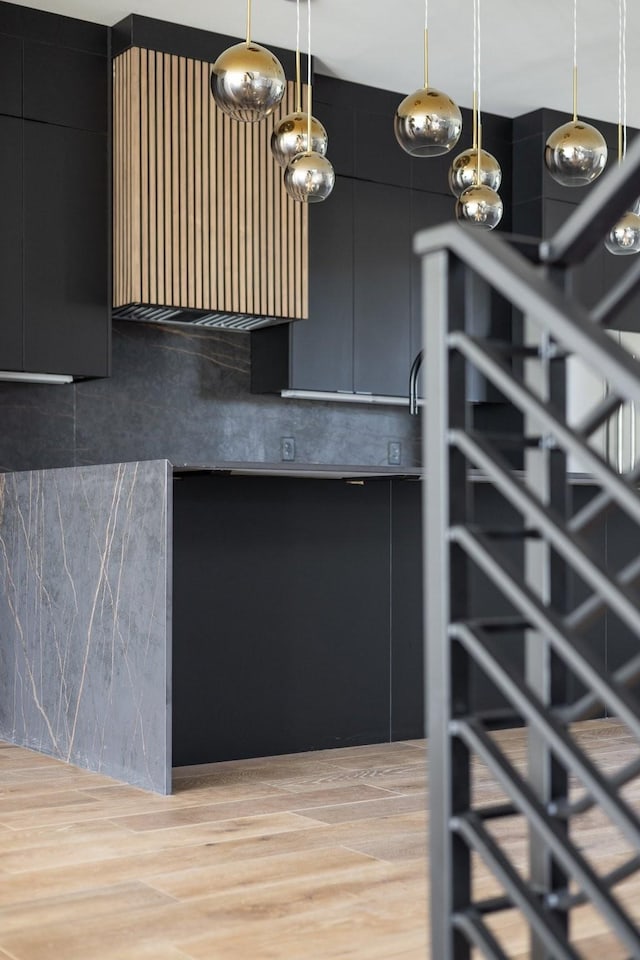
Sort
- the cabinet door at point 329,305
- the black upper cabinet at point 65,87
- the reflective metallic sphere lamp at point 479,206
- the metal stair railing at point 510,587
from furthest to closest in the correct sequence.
Result: the cabinet door at point 329,305, the black upper cabinet at point 65,87, the reflective metallic sphere lamp at point 479,206, the metal stair railing at point 510,587

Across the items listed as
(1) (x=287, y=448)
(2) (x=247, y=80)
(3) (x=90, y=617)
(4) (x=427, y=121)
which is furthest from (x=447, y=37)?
(3) (x=90, y=617)

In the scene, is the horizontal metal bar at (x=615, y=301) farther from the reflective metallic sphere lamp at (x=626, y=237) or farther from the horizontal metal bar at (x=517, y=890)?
the reflective metallic sphere lamp at (x=626, y=237)

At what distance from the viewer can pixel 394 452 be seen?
628cm

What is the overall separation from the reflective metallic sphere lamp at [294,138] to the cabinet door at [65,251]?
149 centimetres

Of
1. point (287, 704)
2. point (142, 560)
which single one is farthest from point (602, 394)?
point (142, 560)

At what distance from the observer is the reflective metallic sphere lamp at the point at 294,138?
3764 mm

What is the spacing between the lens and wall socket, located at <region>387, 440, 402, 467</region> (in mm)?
6273

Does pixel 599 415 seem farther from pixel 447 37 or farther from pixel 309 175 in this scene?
pixel 447 37

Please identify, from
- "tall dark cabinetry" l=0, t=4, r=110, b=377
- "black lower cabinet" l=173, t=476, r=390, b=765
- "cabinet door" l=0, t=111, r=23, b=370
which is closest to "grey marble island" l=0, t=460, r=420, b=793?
"black lower cabinet" l=173, t=476, r=390, b=765

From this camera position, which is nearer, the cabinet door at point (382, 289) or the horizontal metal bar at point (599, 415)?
the horizontal metal bar at point (599, 415)

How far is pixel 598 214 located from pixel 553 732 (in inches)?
16.7

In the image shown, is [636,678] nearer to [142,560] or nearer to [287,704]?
[142,560]

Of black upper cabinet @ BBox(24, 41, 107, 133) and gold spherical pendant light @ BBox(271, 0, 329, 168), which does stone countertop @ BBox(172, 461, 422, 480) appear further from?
black upper cabinet @ BBox(24, 41, 107, 133)

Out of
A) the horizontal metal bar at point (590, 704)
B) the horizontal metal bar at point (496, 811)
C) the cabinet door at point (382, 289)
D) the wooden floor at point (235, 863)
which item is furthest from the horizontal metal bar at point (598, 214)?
the cabinet door at point (382, 289)
